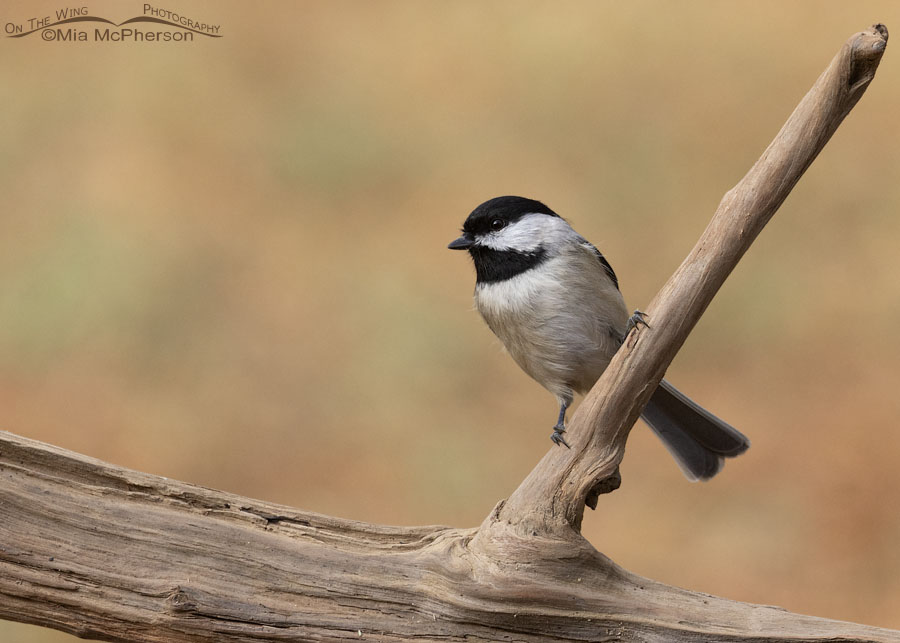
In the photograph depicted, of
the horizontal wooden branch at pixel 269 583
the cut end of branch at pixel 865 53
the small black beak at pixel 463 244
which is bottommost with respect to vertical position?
the horizontal wooden branch at pixel 269 583

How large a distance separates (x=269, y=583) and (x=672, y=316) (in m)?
0.90

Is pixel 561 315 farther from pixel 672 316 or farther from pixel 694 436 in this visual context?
pixel 694 436

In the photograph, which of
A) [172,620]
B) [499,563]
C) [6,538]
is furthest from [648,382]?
[6,538]

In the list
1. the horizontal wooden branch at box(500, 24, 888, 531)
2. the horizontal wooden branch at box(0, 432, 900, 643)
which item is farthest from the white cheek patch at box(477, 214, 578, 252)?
the horizontal wooden branch at box(0, 432, 900, 643)

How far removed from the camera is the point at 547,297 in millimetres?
1828

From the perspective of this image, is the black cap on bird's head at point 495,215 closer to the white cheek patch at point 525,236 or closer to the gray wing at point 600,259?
the white cheek patch at point 525,236

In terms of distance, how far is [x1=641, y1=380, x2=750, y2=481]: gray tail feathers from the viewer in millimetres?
1981

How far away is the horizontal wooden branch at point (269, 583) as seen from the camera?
151 cm

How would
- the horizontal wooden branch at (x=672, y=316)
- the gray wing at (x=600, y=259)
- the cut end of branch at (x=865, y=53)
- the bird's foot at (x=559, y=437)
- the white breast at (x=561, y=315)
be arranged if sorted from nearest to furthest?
the cut end of branch at (x=865, y=53), the horizontal wooden branch at (x=672, y=316), the bird's foot at (x=559, y=437), the white breast at (x=561, y=315), the gray wing at (x=600, y=259)

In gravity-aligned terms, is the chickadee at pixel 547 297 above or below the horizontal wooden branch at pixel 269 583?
above

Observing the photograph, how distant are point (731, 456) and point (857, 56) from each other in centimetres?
98

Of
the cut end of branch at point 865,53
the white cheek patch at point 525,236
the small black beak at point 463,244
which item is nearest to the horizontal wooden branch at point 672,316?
the cut end of branch at point 865,53

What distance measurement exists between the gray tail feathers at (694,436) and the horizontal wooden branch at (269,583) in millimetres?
478

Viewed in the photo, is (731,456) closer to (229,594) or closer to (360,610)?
(360,610)
